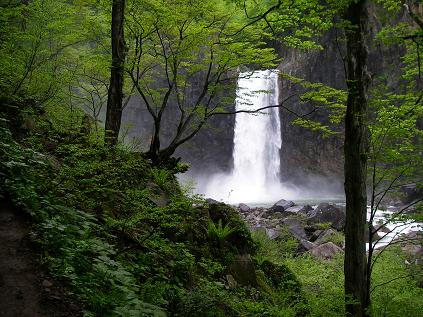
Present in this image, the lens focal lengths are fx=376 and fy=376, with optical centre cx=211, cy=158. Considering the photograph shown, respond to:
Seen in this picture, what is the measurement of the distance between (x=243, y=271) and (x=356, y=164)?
2789mm

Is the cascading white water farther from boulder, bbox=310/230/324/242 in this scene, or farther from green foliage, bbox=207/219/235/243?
green foliage, bbox=207/219/235/243

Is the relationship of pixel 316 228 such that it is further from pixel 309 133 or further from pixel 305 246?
pixel 309 133

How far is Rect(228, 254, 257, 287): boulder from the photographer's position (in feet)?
21.5

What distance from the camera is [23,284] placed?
2.88 metres

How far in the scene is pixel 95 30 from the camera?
1019 centimetres

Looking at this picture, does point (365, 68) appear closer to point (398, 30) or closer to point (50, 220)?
point (398, 30)

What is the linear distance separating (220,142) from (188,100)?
15.3ft

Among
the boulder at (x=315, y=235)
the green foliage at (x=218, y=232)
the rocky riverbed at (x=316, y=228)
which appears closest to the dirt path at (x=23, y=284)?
the green foliage at (x=218, y=232)

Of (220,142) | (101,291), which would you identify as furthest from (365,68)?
(220,142)

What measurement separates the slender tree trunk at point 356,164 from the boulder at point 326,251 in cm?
700

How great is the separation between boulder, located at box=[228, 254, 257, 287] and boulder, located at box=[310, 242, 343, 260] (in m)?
6.24

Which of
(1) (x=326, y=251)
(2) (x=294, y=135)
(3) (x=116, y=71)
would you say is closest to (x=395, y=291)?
(1) (x=326, y=251)

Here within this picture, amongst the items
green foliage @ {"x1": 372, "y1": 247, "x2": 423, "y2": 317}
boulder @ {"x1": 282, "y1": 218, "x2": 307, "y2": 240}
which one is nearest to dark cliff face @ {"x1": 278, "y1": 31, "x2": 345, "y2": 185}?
boulder @ {"x1": 282, "y1": 218, "x2": 307, "y2": 240}

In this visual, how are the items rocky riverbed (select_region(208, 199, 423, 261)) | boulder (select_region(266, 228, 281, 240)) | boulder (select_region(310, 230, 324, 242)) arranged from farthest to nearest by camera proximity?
boulder (select_region(310, 230, 324, 242))
boulder (select_region(266, 228, 281, 240))
rocky riverbed (select_region(208, 199, 423, 261))
